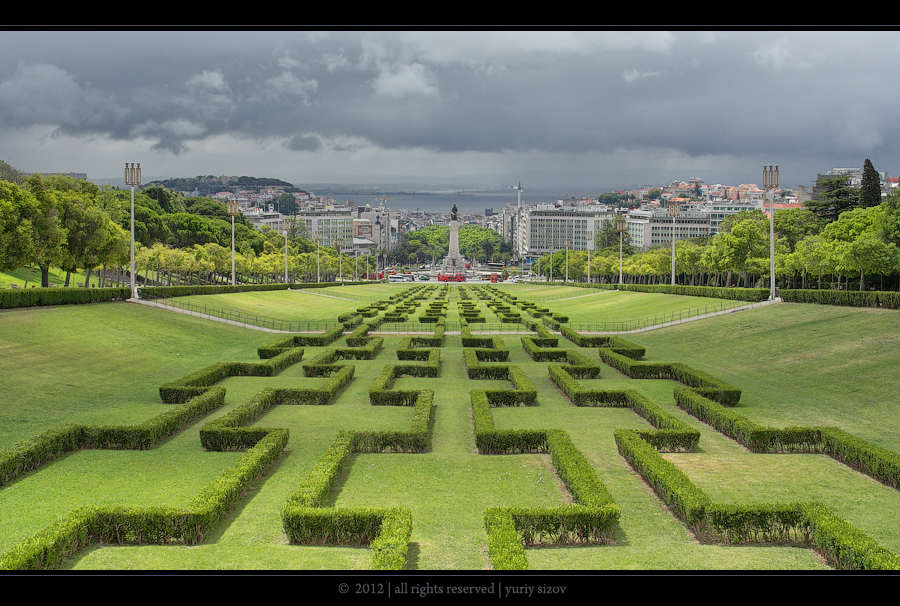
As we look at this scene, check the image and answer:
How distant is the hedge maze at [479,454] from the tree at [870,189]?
51.4 meters

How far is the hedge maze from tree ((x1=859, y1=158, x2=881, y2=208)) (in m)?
51.4

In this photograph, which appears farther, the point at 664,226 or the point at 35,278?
the point at 664,226

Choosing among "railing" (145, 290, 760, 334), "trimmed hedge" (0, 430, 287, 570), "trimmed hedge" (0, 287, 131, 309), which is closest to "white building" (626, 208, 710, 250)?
"railing" (145, 290, 760, 334)

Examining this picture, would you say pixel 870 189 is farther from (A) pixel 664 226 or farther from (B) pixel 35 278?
(A) pixel 664 226

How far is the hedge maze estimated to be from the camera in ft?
31.2

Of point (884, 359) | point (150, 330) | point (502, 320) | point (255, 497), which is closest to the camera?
point (255, 497)

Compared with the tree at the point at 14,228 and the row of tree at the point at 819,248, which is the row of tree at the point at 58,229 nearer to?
the tree at the point at 14,228

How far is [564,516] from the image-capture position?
33.3 feet

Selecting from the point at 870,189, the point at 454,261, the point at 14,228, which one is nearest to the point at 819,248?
the point at 870,189

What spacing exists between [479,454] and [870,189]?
219 feet

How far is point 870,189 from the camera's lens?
64.0 meters
